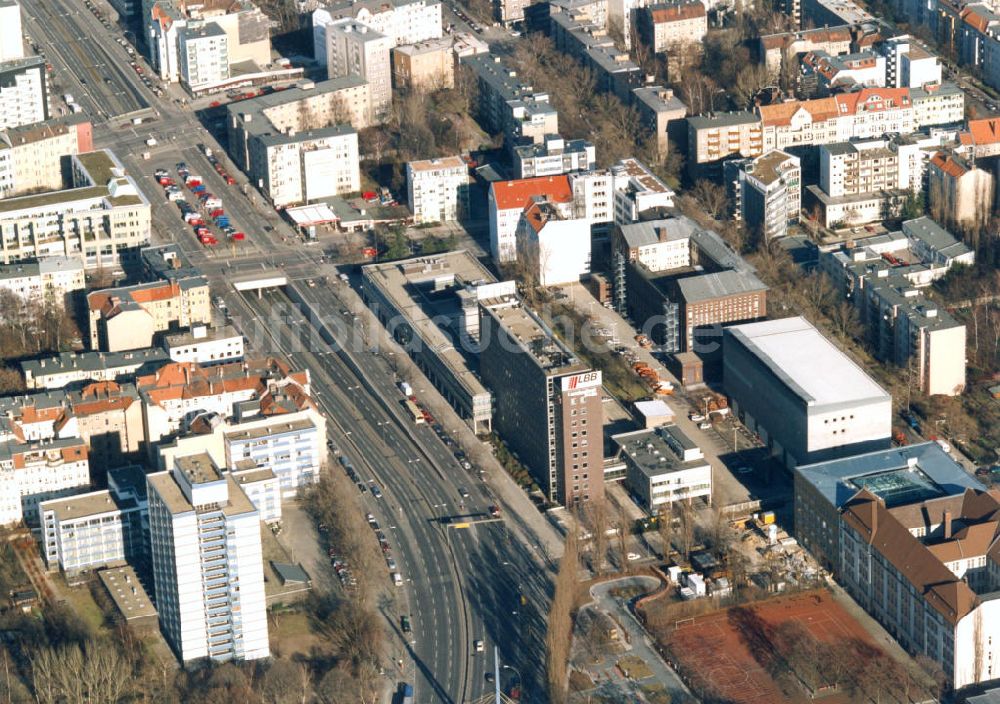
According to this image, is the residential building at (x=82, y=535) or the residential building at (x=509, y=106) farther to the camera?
the residential building at (x=509, y=106)

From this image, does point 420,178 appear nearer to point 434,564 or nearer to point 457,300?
point 457,300

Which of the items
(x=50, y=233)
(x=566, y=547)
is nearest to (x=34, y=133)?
(x=50, y=233)

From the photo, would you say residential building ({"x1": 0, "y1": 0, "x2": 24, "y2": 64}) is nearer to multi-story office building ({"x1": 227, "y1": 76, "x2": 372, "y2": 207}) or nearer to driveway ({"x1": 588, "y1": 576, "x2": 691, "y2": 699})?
multi-story office building ({"x1": 227, "y1": 76, "x2": 372, "y2": 207})

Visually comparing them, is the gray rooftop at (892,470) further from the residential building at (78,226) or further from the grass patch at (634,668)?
the residential building at (78,226)

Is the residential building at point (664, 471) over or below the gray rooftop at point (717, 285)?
below

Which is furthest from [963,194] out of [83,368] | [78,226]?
[83,368]

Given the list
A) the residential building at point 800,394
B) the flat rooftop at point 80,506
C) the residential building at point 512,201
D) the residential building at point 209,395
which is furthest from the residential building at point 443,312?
the flat rooftop at point 80,506
